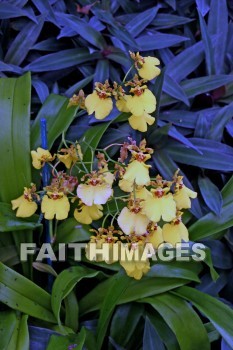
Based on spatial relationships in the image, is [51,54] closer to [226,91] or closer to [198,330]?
[226,91]

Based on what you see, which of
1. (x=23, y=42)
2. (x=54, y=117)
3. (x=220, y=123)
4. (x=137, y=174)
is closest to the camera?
(x=137, y=174)

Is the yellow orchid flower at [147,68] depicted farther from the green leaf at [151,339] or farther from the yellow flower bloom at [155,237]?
the green leaf at [151,339]

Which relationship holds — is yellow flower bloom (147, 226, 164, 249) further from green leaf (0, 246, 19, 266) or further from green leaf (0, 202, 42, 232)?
green leaf (0, 246, 19, 266)

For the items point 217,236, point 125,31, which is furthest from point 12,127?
point 217,236

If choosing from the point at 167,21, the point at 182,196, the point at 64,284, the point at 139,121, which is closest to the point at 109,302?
the point at 64,284

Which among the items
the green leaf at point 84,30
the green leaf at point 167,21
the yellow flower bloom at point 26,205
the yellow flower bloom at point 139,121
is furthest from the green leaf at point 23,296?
the green leaf at point 167,21

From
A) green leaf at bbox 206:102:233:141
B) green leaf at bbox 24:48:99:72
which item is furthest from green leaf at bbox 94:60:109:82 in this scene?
green leaf at bbox 206:102:233:141

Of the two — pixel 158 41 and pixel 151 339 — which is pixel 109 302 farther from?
pixel 158 41
